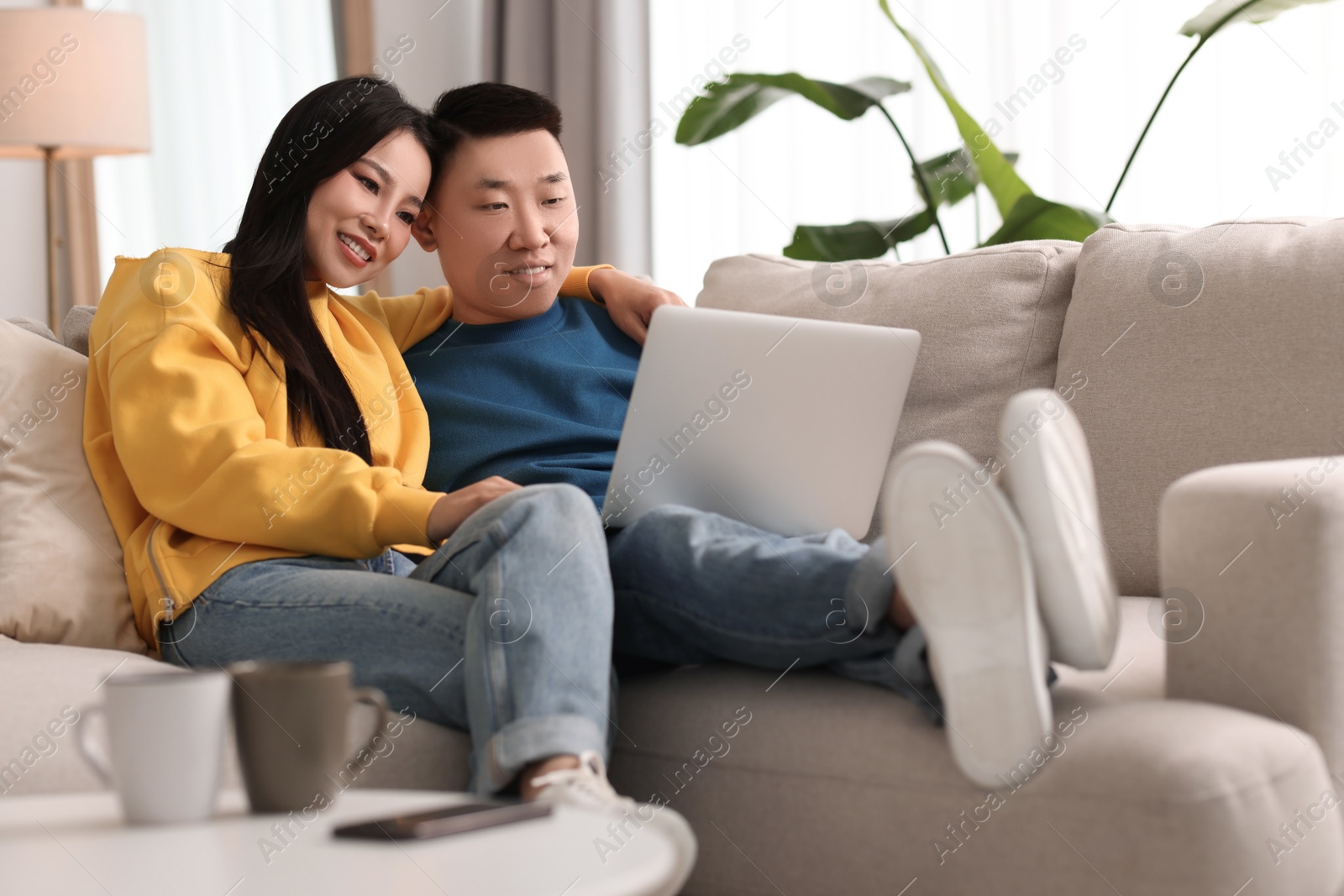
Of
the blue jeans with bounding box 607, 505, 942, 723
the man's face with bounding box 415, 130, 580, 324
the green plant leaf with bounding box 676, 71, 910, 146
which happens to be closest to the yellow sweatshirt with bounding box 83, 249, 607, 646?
the blue jeans with bounding box 607, 505, 942, 723

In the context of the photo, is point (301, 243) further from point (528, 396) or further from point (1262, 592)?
point (1262, 592)

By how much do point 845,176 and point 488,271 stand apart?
4.22 feet

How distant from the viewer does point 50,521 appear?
1.22m

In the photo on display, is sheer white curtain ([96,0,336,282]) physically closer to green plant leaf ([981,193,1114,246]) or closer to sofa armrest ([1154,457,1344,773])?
green plant leaf ([981,193,1114,246])

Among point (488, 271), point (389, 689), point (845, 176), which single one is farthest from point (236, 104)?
point (389, 689)

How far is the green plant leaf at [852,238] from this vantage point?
84.1 inches

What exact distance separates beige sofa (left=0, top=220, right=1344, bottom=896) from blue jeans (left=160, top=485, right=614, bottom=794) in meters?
0.07

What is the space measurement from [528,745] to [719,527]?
0.33m

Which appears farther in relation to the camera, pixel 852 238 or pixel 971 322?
pixel 852 238

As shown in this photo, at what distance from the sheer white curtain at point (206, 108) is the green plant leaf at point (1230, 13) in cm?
225

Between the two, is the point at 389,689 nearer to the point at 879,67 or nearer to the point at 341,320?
the point at 341,320

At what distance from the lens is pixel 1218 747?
822 millimetres

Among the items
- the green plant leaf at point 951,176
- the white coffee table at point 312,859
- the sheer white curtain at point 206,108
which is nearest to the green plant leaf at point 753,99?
the green plant leaf at point 951,176

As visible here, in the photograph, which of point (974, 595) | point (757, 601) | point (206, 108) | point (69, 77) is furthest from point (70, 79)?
point (974, 595)
